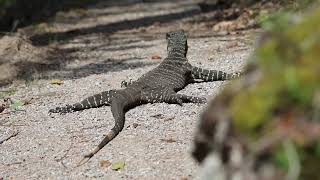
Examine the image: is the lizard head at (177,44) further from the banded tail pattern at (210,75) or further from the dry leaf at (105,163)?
the dry leaf at (105,163)

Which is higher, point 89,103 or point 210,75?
point 210,75

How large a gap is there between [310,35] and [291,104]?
0.31 meters

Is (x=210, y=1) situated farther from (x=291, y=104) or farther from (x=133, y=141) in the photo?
(x=291, y=104)

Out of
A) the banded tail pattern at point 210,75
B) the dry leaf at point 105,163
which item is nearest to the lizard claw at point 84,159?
the dry leaf at point 105,163

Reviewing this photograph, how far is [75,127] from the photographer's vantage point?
6648 millimetres

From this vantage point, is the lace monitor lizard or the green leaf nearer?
the green leaf

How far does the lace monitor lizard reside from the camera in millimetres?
7012

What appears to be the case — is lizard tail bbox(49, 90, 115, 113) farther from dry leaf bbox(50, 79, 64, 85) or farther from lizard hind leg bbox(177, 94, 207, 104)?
dry leaf bbox(50, 79, 64, 85)

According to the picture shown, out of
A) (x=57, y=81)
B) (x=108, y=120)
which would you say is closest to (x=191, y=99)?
(x=108, y=120)

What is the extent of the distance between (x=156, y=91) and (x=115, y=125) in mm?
1306

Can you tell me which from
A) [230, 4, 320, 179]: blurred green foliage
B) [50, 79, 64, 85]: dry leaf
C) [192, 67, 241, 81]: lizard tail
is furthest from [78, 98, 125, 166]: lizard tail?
[230, 4, 320, 179]: blurred green foliage

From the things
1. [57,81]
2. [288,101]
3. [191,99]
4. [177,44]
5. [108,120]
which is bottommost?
[57,81]

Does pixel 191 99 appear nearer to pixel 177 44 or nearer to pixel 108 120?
pixel 108 120

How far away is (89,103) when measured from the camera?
7.34 metres
